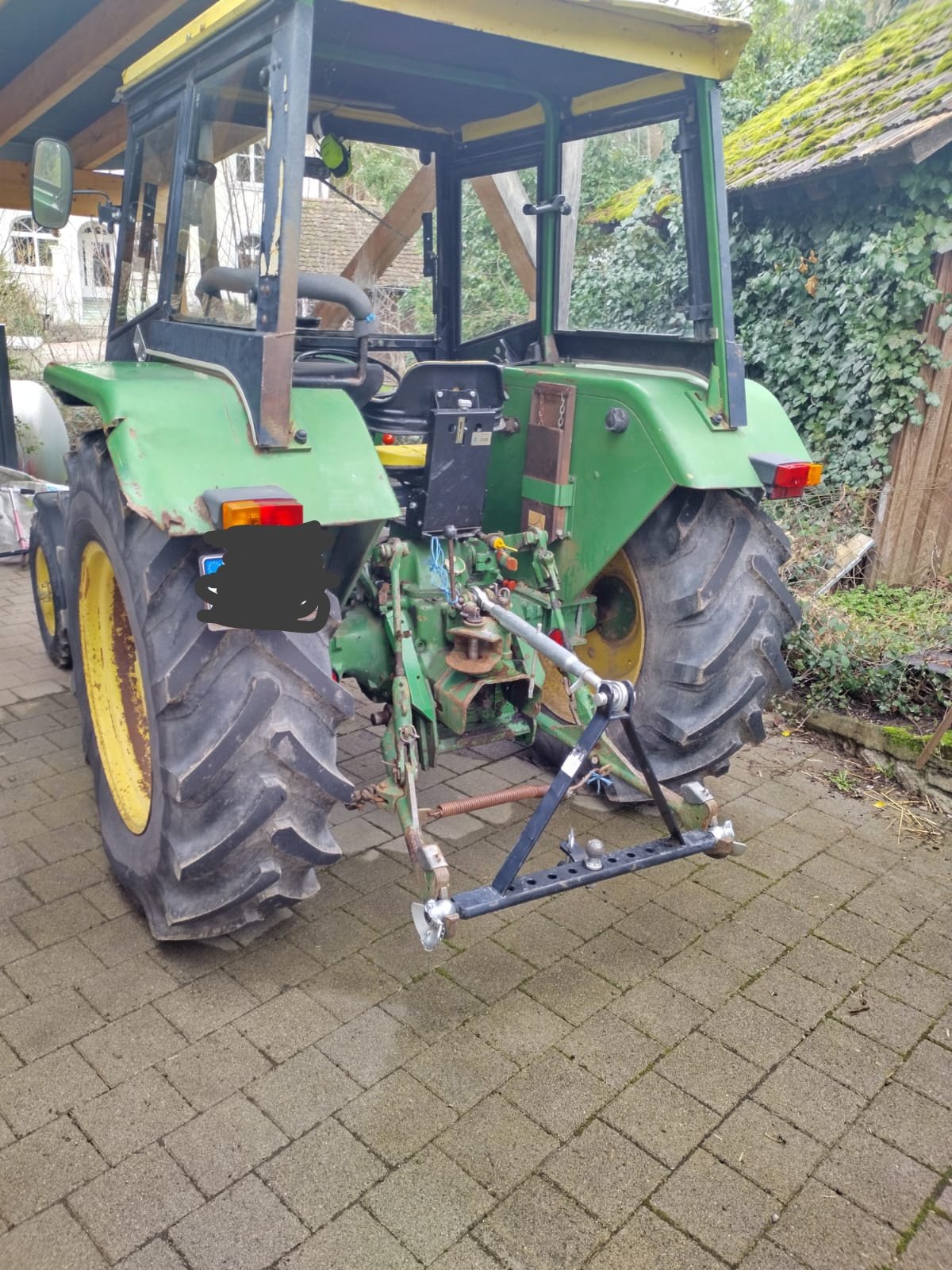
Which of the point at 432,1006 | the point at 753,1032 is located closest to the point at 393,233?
the point at 432,1006

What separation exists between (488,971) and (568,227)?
2527 millimetres

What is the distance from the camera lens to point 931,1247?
6.27 ft

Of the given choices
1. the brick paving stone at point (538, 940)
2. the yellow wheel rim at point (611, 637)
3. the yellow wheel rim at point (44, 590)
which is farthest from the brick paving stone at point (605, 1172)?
the yellow wheel rim at point (44, 590)

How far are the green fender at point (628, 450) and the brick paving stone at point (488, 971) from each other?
1202mm

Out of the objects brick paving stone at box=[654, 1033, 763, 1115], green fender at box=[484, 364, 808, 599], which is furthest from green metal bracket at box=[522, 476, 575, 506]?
brick paving stone at box=[654, 1033, 763, 1115]

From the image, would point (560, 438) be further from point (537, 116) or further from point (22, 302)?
point (22, 302)

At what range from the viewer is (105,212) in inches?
138

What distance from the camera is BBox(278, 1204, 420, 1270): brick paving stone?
183 cm

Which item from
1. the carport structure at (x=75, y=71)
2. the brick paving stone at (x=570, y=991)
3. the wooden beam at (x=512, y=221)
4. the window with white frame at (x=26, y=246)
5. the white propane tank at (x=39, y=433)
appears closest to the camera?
the brick paving stone at (x=570, y=991)

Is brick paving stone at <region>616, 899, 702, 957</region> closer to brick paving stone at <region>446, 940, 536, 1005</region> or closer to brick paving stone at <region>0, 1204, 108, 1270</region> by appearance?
brick paving stone at <region>446, 940, 536, 1005</region>

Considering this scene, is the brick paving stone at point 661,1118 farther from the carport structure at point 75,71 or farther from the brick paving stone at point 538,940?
the carport structure at point 75,71

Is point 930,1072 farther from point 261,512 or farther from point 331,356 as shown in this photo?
point 331,356

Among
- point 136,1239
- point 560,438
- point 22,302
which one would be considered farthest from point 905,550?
point 22,302

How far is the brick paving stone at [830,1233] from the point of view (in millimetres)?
1886
